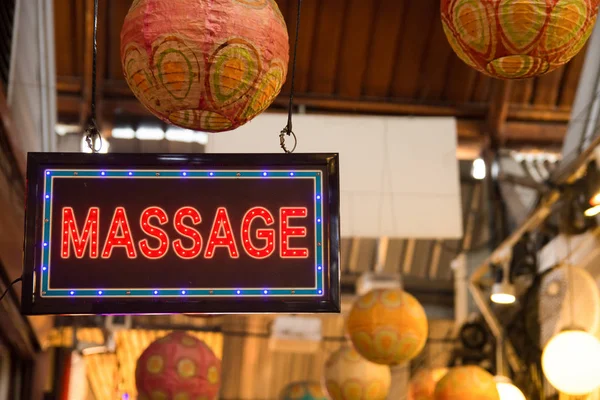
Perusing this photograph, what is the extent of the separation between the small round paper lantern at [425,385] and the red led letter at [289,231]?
6091 mm

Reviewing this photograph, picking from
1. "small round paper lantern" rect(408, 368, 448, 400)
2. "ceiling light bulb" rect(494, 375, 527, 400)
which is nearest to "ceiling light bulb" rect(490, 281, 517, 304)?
"small round paper lantern" rect(408, 368, 448, 400)

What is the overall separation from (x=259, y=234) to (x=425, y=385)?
6.29 meters

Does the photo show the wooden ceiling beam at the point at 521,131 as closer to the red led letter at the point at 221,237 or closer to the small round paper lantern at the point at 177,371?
the small round paper lantern at the point at 177,371

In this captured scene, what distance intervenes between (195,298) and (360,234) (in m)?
5.96

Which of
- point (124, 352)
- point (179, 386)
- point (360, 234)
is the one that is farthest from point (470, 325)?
point (179, 386)

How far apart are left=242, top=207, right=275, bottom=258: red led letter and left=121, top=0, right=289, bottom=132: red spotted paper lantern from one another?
0.44 m

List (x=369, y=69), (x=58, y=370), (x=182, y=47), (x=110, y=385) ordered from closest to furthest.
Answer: (x=182, y=47) < (x=369, y=69) < (x=58, y=370) < (x=110, y=385)

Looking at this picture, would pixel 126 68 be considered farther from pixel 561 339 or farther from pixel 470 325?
pixel 470 325

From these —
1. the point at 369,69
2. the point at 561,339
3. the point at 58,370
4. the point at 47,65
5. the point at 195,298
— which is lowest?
the point at 195,298

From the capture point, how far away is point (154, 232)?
146 inches

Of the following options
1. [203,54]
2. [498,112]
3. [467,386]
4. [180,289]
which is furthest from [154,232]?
[498,112]

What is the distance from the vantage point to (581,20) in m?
3.51

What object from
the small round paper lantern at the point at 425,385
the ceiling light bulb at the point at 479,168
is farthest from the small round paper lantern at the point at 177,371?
the ceiling light bulb at the point at 479,168

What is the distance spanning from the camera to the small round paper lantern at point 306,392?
9.88 meters
